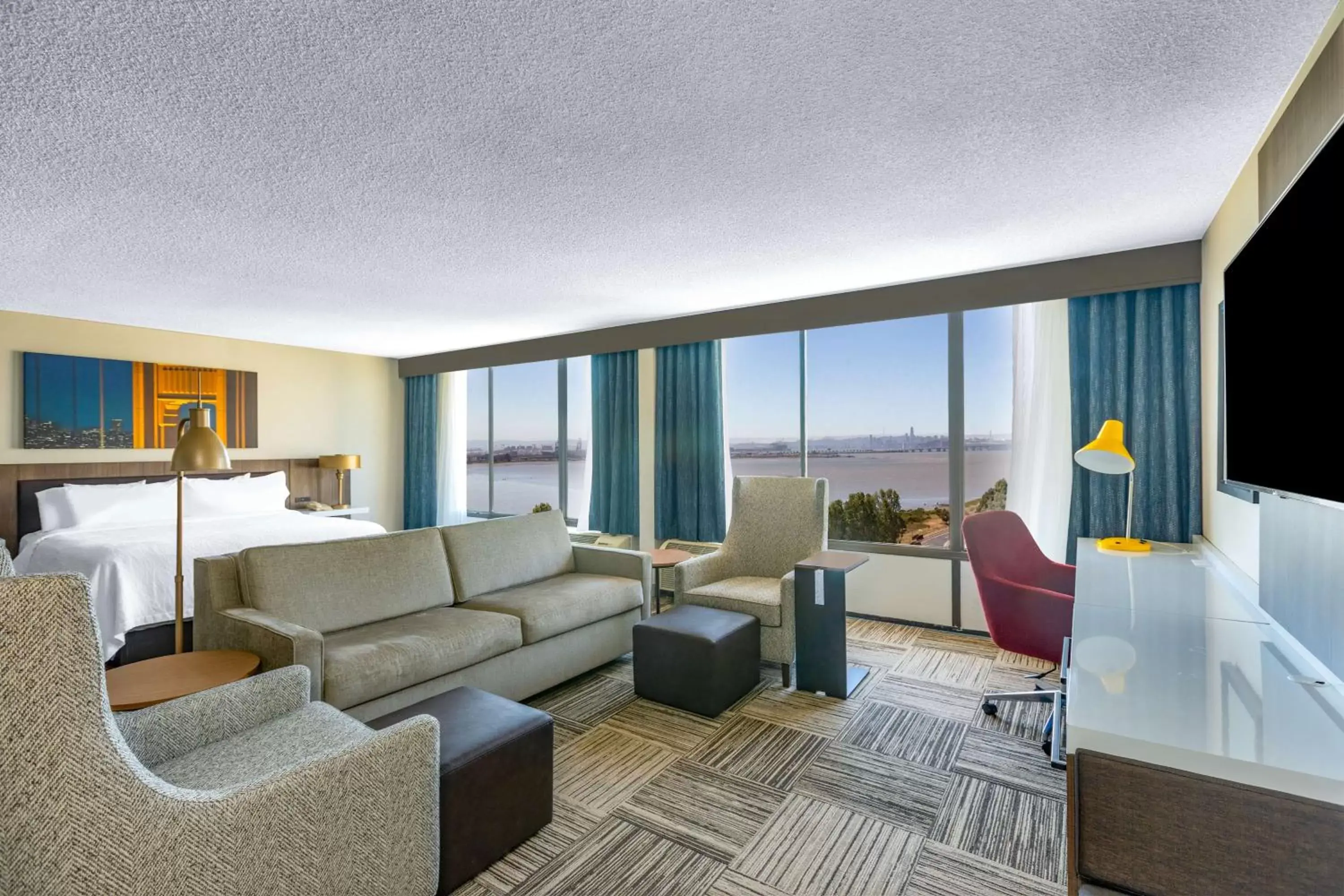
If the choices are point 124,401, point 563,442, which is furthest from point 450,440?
point 124,401

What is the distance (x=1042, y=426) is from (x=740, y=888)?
333 cm

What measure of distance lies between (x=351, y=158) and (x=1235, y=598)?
3.45 meters

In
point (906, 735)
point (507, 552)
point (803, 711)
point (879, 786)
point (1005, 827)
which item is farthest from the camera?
point (507, 552)

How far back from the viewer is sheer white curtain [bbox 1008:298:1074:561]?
3869mm

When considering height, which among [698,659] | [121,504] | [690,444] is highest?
[690,444]

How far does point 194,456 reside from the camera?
2619 millimetres

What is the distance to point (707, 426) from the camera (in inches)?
204

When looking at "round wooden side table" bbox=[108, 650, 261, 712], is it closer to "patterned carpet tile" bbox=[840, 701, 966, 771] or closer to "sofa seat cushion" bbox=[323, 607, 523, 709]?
"sofa seat cushion" bbox=[323, 607, 523, 709]

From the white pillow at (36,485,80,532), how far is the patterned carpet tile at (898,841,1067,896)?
230 inches

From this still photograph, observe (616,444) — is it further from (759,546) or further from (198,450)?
(198,450)

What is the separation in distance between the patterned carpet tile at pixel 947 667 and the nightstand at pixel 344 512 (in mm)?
5111

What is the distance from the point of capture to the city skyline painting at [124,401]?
485 cm

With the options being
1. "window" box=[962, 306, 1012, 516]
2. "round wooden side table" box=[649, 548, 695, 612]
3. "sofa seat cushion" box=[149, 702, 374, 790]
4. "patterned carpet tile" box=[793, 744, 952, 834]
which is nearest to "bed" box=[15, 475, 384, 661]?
"sofa seat cushion" box=[149, 702, 374, 790]

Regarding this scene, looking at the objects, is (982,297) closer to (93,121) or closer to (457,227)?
(457,227)
